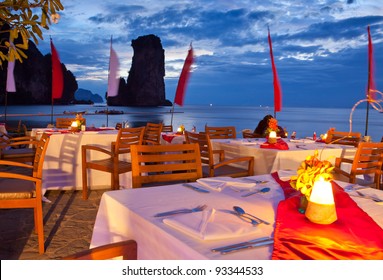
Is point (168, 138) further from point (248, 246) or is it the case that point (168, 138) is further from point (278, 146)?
point (248, 246)

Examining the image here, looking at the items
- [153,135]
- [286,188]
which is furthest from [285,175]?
[153,135]

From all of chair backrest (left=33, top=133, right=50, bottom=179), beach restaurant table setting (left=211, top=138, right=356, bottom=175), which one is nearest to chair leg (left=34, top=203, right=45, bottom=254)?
chair backrest (left=33, top=133, right=50, bottom=179)

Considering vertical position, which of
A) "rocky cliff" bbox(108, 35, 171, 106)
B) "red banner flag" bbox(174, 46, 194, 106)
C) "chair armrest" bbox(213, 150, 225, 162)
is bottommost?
"chair armrest" bbox(213, 150, 225, 162)

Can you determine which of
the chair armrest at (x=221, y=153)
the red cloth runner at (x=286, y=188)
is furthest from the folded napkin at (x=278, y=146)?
the red cloth runner at (x=286, y=188)

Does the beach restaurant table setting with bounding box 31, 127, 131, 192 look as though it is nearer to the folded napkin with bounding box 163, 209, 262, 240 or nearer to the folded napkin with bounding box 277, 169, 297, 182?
the folded napkin with bounding box 277, 169, 297, 182

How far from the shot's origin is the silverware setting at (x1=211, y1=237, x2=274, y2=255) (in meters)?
1.02

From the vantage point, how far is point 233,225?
1227mm

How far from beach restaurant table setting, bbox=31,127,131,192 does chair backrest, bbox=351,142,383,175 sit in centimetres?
273

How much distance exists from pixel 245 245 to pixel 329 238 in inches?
9.8

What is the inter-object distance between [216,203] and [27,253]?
1.94 meters

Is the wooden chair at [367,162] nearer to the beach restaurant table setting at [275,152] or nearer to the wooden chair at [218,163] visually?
the beach restaurant table setting at [275,152]

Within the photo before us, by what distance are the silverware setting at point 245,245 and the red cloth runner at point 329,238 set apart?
0.03 metres

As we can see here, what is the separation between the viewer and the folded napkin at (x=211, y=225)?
1.13m
